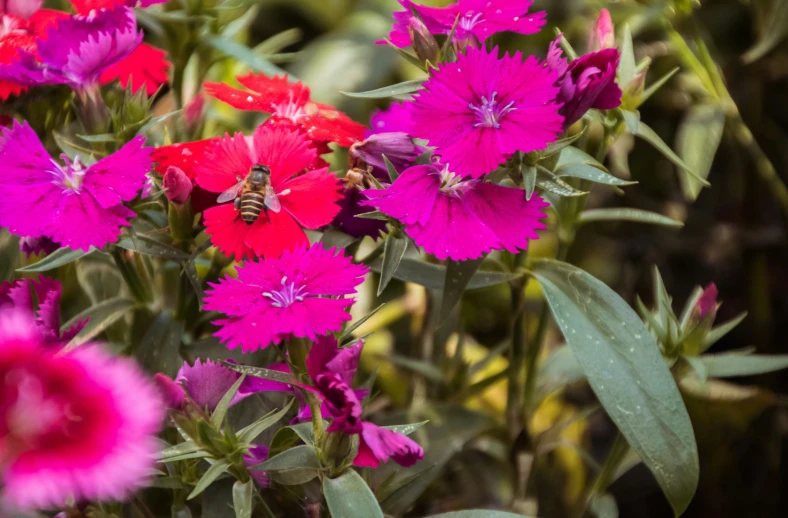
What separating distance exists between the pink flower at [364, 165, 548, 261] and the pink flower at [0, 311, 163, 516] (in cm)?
21

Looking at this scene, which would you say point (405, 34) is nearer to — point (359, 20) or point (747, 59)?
point (747, 59)

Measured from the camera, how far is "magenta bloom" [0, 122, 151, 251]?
21.9 inches

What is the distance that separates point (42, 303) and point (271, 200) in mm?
184

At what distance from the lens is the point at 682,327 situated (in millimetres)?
680

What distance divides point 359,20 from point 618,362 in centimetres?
111

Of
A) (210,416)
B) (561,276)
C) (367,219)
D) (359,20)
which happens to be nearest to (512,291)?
(561,276)

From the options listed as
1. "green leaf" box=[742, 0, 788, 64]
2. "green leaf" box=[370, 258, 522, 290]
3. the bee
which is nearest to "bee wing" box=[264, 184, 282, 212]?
the bee

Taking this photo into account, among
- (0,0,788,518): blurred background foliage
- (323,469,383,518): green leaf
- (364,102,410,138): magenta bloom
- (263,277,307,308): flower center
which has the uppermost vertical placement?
(364,102,410,138): magenta bloom

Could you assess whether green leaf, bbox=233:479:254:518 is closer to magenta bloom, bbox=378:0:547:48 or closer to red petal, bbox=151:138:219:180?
red petal, bbox=151:138:219:180

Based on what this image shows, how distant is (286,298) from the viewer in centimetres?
52

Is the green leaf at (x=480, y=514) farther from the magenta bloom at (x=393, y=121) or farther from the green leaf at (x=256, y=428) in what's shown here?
the magenta bloom at (x=393, y=121)

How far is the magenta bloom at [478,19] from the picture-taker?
620 mm

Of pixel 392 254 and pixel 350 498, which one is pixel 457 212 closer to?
pixel 392 254

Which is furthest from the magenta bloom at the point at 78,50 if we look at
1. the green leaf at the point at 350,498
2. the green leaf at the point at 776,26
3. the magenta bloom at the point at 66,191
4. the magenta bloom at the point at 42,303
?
the green leaf at the point at 776,26
